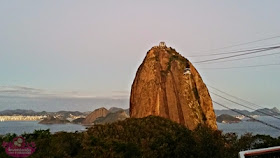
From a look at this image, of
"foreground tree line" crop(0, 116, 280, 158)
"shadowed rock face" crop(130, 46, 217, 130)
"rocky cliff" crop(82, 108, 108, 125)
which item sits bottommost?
"rocky cliff" crop(82, 108, 108, 125)

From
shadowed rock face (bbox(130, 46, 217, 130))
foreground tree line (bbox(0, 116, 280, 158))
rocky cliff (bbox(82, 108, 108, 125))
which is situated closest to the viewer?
foreground tree line (bbox(0, 116, 280, 158))

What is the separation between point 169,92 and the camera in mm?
56125

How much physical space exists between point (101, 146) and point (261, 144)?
8.81 metres

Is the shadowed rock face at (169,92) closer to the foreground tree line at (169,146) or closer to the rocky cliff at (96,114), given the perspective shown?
the foreground tree line at (169,146)

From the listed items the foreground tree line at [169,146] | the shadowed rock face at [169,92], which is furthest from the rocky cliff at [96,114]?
the foreground tree line at [169,146]

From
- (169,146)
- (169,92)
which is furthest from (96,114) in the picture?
(169,146)

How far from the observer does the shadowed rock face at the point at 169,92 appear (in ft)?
177

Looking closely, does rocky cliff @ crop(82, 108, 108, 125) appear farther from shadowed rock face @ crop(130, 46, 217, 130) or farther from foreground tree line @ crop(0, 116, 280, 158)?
foreground tree line @ crop(0, 116, 280, 158)

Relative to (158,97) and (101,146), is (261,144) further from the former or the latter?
(158,97)

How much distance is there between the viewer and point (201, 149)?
1620cm

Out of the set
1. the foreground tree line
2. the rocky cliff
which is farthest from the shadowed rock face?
the rocky cliff

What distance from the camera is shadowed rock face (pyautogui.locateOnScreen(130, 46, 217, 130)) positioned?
54094mm

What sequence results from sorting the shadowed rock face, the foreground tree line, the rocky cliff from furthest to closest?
the rocky cliff < the shadowed rock face < the foreground tree line

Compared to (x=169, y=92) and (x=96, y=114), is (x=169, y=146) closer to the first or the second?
(x=169, y=92)
